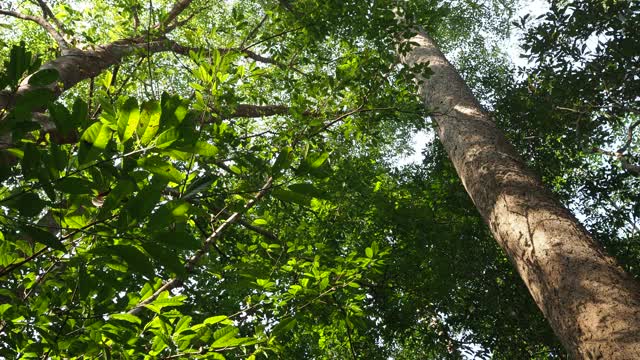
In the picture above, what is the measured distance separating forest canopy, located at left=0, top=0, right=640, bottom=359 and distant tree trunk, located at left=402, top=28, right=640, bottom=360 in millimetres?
127

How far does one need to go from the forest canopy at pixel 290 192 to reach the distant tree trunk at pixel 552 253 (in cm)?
13

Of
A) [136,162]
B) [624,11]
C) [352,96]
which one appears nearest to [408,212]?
[352,96]

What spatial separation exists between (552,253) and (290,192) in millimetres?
2202

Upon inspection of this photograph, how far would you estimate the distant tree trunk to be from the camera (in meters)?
2.34

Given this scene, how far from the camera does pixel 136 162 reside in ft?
3.62

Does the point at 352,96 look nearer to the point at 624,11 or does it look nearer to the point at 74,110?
the point at 74,110

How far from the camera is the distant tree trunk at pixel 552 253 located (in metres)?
2.34

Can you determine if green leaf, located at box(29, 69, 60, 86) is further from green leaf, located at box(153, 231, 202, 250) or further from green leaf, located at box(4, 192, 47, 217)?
green leaf, located at box(153, 231, 202, 250)

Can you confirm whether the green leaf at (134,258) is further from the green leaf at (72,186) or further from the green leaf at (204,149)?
the green leaf at (204,149)

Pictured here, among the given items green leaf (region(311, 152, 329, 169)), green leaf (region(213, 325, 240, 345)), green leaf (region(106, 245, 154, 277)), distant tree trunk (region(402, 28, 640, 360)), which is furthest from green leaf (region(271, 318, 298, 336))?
distant tree trunk (region(402, 28, 640, 360))

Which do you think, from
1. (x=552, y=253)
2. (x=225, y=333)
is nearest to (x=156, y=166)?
(x=225, y=333)

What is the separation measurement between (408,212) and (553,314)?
8.85 feet

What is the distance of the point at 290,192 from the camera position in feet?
3.93

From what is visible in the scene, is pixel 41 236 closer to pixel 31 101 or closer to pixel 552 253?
pixel 31 101
